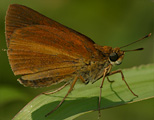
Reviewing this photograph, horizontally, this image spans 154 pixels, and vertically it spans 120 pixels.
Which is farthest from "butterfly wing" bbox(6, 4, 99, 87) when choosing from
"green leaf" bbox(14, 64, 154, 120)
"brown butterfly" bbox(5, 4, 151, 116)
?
"green leaf" bbox(14, 64, 154, 120)

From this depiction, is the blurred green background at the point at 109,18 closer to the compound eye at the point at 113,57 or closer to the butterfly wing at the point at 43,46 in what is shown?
the butterfly wing at the point at 43,46

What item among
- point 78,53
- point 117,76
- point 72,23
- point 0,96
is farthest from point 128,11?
point 0,96

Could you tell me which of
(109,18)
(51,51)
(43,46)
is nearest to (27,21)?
(43,46)

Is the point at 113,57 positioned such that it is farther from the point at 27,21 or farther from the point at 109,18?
the point at 109,18

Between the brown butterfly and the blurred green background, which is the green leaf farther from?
the blurred green background

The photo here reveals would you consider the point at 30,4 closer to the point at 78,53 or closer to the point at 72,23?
the point at 72,23
